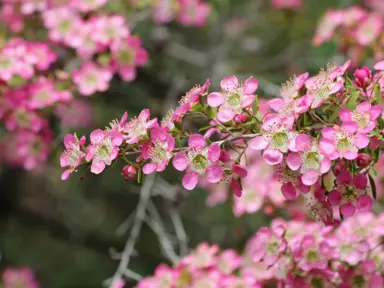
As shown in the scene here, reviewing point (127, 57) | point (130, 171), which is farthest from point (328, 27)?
point (130, 171)

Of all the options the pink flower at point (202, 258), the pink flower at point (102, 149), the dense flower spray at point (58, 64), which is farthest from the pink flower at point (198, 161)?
the dense flower spray at point (58, 64)

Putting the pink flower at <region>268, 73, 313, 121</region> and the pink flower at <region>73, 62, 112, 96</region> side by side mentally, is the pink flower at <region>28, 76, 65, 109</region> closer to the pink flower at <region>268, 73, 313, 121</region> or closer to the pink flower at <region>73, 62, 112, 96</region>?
the pink flower at <region>73, 62, 112, 96</region>

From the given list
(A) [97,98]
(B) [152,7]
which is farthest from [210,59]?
(B) [152,7]

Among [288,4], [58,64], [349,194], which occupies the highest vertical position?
[288,4]

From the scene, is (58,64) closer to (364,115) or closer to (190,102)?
(190,102)

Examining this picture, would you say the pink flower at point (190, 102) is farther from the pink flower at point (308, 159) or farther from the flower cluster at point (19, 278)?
the flower cluster at point (19, 278)

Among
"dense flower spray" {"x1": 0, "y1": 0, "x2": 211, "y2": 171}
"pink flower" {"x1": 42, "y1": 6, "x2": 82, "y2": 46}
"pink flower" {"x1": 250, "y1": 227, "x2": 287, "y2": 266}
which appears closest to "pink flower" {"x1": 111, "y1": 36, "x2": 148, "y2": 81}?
"dense flower spray" {"x1": 0, "y1": 0, "x2": 211, "y2": 171}

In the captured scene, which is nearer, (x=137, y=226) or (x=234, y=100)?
(x=234, y=100)

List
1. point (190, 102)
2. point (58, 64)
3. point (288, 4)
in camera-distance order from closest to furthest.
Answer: point (190, 102)
point (58, 64)
point (288, 4)
